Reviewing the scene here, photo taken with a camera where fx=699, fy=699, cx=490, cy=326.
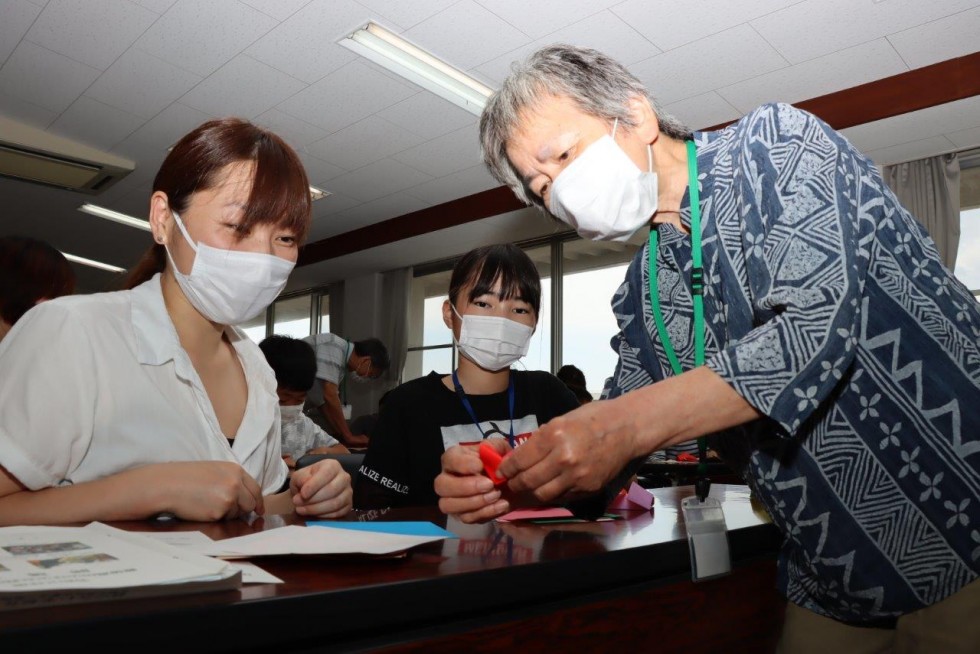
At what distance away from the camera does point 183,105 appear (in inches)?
203

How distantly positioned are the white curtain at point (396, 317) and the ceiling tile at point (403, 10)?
5.58 meters

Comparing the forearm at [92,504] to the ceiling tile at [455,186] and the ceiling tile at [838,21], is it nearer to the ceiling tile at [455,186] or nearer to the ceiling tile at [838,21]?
the ceiling tile at [838,21]

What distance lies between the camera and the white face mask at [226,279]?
52.8 inches

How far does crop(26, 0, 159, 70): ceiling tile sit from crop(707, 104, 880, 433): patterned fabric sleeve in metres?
4.22

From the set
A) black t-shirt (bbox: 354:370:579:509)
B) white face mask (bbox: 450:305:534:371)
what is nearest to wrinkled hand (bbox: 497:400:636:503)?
black t-shirt (bbox: 354:370:579:509)

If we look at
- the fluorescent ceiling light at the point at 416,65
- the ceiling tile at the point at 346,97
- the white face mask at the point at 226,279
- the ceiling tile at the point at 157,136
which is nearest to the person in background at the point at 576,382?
the fluorescent ceiling light at the point at 416,65

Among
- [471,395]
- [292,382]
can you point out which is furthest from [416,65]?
[471,395]

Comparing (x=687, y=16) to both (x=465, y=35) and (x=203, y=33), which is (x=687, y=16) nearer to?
(x=465, y=35)

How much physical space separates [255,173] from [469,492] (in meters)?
0.75

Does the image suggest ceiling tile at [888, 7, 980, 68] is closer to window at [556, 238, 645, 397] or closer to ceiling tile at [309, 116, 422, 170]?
ceiling tile at [309, 116, 422, 170]

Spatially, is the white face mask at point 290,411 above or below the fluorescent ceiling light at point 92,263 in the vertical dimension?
below

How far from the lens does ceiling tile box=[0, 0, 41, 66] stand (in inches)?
159

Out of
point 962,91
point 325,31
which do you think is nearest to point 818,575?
point 325,31

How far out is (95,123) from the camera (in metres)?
5.58
